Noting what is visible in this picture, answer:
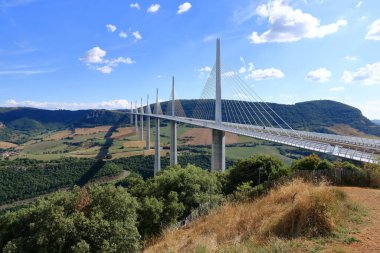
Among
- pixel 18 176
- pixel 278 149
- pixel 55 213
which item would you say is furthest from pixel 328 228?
pixel 278 149

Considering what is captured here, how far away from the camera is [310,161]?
2384cm

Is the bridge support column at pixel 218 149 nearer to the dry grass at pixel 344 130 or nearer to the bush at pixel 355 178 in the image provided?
the bush at pixel 355 178

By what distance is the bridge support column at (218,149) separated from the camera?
115ft

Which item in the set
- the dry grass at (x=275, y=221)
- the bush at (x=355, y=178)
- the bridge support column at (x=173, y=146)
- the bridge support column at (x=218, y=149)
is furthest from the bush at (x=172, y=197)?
the bridge support column at (x=173, y=146)

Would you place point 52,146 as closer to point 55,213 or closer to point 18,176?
point 18,176

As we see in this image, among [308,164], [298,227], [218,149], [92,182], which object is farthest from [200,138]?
[298,227]

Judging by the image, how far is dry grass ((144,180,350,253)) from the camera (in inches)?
333

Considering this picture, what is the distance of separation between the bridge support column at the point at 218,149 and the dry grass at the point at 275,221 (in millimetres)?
22956

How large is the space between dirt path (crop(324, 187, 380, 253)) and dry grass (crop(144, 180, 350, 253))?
0.63 metres

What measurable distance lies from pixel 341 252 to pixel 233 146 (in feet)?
352

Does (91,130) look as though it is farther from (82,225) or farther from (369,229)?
(369,229)

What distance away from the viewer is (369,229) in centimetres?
841

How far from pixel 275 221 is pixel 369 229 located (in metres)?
2.47

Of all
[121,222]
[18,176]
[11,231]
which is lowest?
[18,176]
